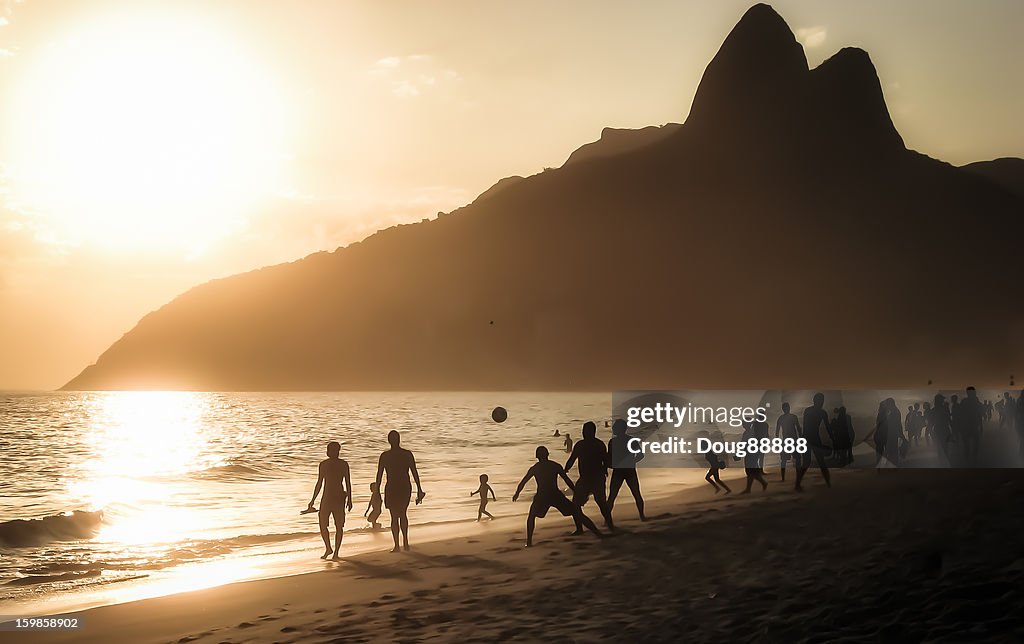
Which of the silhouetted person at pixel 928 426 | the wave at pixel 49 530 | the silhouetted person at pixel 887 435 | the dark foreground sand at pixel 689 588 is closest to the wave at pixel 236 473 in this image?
the wave at pixel 49 530

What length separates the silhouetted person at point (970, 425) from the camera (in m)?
21.3

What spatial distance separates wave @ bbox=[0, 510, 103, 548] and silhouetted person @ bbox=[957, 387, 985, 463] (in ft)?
71.5

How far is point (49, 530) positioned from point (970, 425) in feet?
76.0

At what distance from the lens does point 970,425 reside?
70.4ft

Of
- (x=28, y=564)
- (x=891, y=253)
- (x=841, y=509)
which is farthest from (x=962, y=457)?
(x=891, y=253)

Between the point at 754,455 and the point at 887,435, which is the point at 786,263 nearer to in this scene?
the point at 887,435

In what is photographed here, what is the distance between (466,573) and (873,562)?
5.40m

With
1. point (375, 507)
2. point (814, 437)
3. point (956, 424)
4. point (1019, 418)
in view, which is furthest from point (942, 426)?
point (375, 507)

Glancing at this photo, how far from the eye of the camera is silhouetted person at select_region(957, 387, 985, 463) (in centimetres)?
2134

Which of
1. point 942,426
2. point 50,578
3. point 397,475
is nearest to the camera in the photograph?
point 397,475

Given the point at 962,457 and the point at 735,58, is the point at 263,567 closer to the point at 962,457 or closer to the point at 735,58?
the point at 962,457

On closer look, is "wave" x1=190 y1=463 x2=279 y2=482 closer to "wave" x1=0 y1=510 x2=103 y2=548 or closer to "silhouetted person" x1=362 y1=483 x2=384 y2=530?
"wave" x1=0 y1=510 x2=103 y2=548

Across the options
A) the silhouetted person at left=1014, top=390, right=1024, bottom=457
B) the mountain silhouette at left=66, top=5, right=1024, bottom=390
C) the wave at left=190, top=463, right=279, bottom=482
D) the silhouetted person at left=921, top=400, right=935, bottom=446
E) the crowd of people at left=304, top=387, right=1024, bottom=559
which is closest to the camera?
the crowd of people at left=304, top=387, right=1024, bottom=559

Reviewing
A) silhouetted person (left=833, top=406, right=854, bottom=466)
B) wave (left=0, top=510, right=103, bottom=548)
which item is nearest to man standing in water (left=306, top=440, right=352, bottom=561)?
wave (left=0, top=510, right=103, bottom=548)
